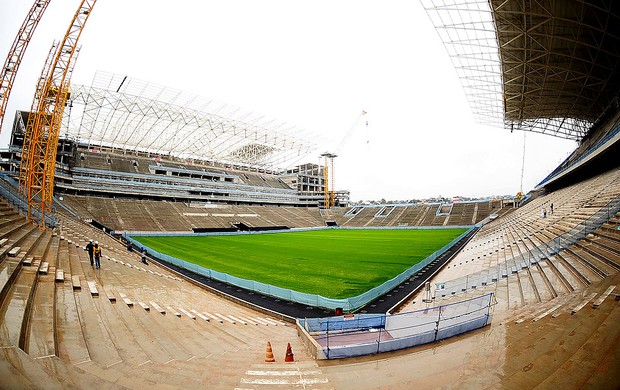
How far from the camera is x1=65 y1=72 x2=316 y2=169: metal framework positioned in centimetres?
5050

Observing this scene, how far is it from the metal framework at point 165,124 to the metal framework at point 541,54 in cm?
4731

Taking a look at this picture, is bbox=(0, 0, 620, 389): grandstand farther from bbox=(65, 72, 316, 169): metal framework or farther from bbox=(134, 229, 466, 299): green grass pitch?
bbox=(65, 72, 316, 169): metal framework

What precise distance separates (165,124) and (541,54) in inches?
2522

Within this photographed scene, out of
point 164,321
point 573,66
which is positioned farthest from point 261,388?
point 573,66

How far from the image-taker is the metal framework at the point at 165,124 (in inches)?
1988

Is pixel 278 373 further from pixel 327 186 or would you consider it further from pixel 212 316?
pixel 327 186

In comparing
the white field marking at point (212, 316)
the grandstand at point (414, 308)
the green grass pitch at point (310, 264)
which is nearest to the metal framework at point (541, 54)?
the grandstand at point (414, 308)

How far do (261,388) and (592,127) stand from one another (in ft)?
187

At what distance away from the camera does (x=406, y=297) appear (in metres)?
16.4

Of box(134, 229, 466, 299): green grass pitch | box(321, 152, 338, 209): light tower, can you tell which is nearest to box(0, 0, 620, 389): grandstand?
box(134, 229, 466, 299): green grass pitch

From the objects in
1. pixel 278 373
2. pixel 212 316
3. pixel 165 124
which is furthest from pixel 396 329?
pixel 165 124

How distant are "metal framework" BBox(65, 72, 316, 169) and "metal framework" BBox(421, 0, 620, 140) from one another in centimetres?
4731

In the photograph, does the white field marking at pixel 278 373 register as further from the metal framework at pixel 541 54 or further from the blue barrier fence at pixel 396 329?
the metal framework at pixel 541 54

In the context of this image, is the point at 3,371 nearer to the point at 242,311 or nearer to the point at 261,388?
the point at 261,388
